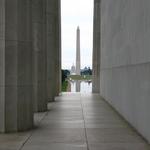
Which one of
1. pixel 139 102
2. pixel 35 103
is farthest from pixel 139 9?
pixel 35 103

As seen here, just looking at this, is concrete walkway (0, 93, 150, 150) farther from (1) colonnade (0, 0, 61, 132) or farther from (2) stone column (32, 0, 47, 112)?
(2) stone column (32, 0, 47, 112)

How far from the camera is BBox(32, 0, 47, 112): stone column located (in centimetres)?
1734

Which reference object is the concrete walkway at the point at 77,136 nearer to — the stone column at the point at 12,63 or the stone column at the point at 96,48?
the stone column at the point at 12,63

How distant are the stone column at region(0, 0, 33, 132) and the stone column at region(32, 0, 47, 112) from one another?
5557 millimetres

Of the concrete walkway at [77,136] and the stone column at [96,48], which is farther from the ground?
the stone column at [96,48]

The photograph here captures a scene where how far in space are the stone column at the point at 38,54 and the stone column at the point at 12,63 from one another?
5557 millimetres

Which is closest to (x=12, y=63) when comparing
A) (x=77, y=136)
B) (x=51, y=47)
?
(x=77, y=136)

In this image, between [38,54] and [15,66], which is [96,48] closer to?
[38,54]

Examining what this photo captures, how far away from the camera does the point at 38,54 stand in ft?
58.0

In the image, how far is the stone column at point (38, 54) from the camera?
17344mm

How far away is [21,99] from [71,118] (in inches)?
→ 137

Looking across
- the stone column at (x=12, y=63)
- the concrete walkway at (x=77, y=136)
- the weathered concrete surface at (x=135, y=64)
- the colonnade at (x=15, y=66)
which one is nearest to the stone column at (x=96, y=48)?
the weathered concrete surface at (x=135, y=64)

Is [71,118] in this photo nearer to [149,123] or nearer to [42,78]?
[42,78]

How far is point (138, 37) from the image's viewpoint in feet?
37.2
